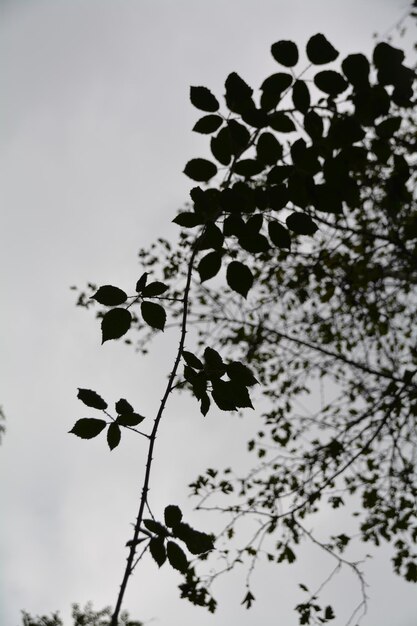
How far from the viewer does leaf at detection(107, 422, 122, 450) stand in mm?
1347

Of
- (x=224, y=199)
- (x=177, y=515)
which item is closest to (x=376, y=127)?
(x=224, y=199)

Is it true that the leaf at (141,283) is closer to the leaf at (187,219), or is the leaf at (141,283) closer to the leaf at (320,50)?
the leaf at (187,219)

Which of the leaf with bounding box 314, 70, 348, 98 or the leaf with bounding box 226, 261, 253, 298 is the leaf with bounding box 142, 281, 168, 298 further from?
the leaf with bounding box 314, 70, 348, 98

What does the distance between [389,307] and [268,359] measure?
1.93 m

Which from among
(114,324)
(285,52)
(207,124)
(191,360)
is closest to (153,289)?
(114,324)

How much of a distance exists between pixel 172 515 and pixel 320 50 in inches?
71.8

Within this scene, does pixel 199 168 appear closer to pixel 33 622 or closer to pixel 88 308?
pixel 88 308

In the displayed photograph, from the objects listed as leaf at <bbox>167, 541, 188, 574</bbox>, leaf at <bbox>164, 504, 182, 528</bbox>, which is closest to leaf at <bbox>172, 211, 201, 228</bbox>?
leaf at <bbox>164, 504, 182, 528</bbox>

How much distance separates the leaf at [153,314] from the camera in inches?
50.8

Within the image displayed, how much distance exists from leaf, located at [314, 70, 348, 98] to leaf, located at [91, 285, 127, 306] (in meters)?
1.21

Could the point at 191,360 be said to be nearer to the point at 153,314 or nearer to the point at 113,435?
the point at 153,314

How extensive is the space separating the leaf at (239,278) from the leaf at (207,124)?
1.90 ft

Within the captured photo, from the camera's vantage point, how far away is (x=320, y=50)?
60.2 inches

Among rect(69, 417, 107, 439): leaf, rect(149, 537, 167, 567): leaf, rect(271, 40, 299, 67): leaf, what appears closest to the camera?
rect(149, 537, 167, 567): leaf
